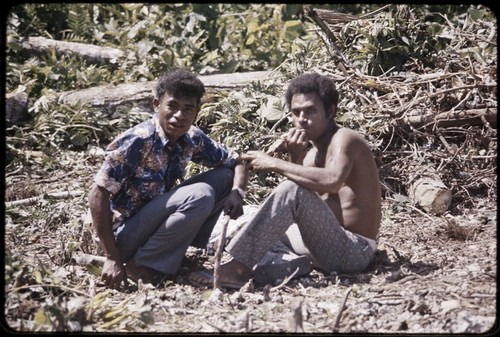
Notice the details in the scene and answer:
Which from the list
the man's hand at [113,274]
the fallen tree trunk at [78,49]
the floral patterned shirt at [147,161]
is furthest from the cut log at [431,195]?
the fallen tree trunk at [78,49]

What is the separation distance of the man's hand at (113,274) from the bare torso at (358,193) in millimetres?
1173

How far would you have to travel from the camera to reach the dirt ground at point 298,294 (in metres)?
3.27

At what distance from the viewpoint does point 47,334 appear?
118 inches

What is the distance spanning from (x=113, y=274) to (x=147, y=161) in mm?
629

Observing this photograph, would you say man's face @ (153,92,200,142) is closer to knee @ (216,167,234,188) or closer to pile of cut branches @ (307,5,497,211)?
knee @ (216,167,234,188)

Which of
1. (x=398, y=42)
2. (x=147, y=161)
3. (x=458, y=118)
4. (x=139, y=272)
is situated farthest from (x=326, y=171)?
(x=398, y=42)

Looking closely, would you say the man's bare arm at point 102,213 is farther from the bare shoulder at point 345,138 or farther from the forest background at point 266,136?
the bare shoulder at point 345,138

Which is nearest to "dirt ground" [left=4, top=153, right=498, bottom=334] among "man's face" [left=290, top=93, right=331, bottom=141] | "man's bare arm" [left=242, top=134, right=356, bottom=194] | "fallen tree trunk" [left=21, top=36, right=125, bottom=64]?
"man's bare arm" [left=242, top=134, right=356, bottom=194]

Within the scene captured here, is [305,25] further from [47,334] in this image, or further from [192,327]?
[47,334]

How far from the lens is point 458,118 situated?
5.29 metres

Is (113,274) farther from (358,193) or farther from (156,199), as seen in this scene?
(358,193)

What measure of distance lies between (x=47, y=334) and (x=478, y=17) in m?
4.19

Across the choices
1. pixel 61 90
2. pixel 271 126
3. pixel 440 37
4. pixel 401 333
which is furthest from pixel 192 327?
pixel 61 90

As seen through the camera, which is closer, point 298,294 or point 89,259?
point 298,294
